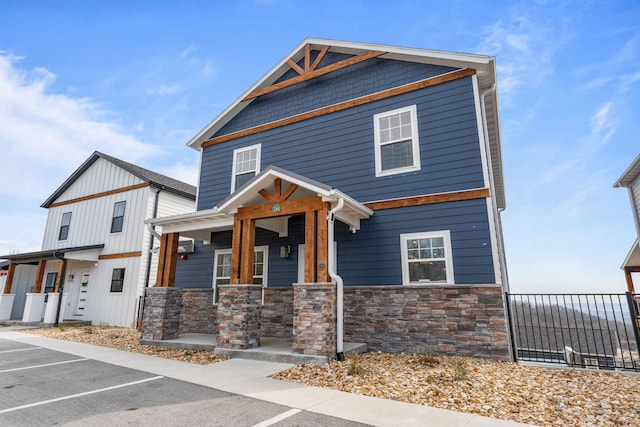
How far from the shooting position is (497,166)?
1323 cm

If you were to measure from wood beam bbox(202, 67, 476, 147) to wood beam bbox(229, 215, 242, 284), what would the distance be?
4188mm

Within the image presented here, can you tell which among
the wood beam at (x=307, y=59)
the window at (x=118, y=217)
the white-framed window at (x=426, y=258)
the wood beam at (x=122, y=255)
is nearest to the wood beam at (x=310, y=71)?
the wood beam at (x=307, y=59)

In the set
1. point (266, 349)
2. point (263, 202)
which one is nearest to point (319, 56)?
point (263, 202)

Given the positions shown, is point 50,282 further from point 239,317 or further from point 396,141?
point 396,141

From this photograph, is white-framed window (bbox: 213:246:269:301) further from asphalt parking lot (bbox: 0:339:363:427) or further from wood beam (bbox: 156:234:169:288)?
asphalt parking lot (bbox: 0:339:363:427)

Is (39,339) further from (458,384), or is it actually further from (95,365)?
(458,384)

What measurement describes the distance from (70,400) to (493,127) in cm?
1222

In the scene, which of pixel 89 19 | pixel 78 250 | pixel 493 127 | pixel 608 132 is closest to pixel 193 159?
pixel 89 19

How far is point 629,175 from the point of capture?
11812 mm

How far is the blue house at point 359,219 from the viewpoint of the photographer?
7.27m

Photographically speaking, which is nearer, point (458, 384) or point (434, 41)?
point (458, 384)

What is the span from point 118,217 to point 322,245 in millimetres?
13491

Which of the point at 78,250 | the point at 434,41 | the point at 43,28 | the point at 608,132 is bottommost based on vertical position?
the point at 78,250

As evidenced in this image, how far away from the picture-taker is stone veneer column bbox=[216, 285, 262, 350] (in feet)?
25.0
